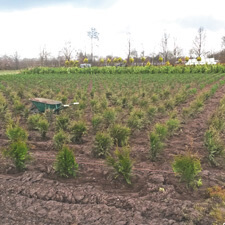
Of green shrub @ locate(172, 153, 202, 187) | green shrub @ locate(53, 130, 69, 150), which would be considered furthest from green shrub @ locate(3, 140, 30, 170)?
green shrub @ locate(172, 153, 202, 187)

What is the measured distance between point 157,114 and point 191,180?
6151 mm

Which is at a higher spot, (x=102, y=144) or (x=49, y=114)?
(x=49, y=114)

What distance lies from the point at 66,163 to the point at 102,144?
1.26m

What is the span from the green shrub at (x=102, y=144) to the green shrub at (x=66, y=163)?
39.9 inches

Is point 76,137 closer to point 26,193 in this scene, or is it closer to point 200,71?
point 26,193

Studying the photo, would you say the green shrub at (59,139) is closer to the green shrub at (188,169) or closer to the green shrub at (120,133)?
the green shrub at (120,133)

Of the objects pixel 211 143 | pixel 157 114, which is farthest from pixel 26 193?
pixel 157 114

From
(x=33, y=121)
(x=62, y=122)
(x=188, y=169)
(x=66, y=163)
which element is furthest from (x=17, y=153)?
(x=188, y=169)

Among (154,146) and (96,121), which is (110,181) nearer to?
(154,146)

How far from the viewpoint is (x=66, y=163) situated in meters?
5.08

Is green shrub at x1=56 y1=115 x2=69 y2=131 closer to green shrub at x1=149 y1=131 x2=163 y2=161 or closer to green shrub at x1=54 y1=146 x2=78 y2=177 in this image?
green shrub at x1=54 y1=146 x2=78 y2=177

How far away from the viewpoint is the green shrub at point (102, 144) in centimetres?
609

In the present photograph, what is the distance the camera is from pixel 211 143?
5.89 meters

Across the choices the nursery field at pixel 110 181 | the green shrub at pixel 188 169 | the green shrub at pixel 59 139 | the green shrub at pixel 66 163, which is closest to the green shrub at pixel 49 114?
the nursery field at pixel 110 181
